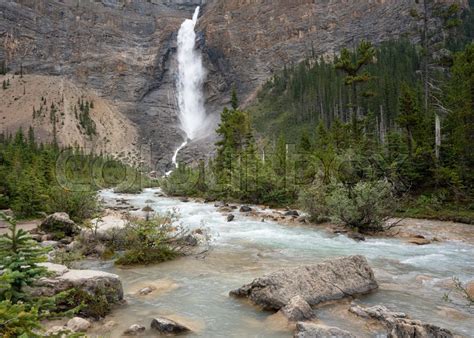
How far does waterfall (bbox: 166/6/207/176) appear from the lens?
108938mm

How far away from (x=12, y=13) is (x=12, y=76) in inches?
1033

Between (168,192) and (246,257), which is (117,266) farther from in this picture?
(168,192)

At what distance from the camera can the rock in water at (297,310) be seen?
7.47 metres

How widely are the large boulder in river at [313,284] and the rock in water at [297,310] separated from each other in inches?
11.0

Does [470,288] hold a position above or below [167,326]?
below

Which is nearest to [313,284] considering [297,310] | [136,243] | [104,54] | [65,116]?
Answer: [297,310]

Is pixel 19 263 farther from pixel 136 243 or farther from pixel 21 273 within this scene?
pixel 136 243

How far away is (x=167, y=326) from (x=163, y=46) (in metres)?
126

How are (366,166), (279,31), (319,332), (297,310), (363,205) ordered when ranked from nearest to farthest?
(319,332) < (297,310) < (363,205) < (366,166) < (279,31)

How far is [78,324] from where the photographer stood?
7043 millimetres

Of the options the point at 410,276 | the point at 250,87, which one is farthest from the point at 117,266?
the point at 250,87

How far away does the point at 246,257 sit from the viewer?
13.3m

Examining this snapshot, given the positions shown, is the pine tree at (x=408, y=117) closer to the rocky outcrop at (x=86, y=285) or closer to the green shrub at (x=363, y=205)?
the green shrub at (x=363, y=205)

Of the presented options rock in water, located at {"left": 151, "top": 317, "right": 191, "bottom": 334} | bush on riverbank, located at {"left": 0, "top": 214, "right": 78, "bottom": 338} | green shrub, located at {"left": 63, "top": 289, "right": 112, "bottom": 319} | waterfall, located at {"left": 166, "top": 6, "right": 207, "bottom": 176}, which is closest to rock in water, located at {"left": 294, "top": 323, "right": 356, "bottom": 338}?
rock in water, located at {"left": 151, "top": 317, "right": 191, "bottom": 334}
